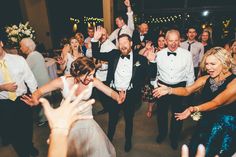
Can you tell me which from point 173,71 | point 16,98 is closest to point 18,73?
point 16,98

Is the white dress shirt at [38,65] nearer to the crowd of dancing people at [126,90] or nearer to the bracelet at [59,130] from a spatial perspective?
the crowd of dancing people at [126,90]

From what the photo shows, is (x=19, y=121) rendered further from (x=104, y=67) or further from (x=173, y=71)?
(x=173, y=71)

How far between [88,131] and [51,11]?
7.24m

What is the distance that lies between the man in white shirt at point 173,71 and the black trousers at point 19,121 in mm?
1928

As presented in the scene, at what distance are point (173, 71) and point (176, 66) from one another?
8cm

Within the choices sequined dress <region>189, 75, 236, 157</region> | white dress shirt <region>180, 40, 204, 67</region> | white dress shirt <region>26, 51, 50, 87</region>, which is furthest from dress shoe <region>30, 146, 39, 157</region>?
white dress shirt <region>180, 40, 204, 67</region>

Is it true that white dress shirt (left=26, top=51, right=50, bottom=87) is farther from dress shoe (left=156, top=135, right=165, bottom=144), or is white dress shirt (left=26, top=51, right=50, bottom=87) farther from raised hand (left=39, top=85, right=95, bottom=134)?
raised hand (left=39, top=85, right=95, bottom=134)

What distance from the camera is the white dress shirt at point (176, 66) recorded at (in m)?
3.01

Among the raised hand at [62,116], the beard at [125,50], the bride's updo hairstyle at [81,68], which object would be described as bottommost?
the bride's updo hairstyle at [81,68]

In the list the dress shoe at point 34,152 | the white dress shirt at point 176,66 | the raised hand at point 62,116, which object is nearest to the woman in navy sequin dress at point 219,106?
the white dress shirt at point 176,66

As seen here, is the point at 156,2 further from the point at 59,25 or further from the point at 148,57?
the point at 148,57

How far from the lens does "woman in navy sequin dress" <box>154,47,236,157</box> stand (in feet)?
6.54

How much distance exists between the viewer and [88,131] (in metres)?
2.20

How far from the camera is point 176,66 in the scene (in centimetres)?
300
